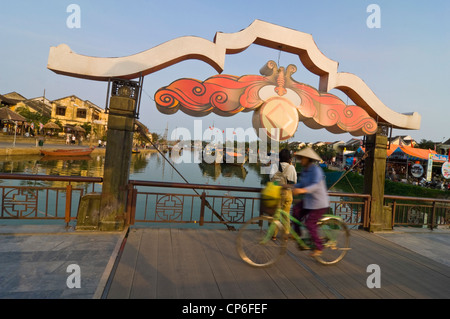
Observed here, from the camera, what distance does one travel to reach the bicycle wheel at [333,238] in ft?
12.0

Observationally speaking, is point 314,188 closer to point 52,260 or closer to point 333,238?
point 333,238

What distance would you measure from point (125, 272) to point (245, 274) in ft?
4.85

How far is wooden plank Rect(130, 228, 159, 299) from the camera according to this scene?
2723mm

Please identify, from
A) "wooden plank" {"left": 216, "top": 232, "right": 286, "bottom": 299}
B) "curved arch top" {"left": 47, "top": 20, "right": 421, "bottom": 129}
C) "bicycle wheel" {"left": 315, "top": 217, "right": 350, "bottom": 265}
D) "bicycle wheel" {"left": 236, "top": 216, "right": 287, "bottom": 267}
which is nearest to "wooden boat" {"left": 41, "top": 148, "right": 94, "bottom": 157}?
"curved arch top" {"left": 47, "top": 20, "right": 421, "bottom": 129}

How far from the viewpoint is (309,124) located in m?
5.61

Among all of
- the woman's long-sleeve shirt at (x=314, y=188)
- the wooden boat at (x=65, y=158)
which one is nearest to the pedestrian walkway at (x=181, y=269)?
the woman's long-sleeve shirt at (x=314, y=188)

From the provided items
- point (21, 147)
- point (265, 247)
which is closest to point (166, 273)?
point (265, 247)

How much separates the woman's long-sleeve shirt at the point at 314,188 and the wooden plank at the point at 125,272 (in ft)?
7.84

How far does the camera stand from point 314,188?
3.37 meters

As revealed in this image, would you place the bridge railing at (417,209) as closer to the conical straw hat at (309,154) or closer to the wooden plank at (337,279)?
the wooden plank at (337,279)

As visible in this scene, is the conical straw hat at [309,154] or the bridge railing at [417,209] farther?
the bridge railing at [417,209]

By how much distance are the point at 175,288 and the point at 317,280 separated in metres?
1.77

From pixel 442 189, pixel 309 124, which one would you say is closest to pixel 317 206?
pixel 309 124

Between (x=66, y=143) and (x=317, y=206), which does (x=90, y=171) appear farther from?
(x=317, y=206)
